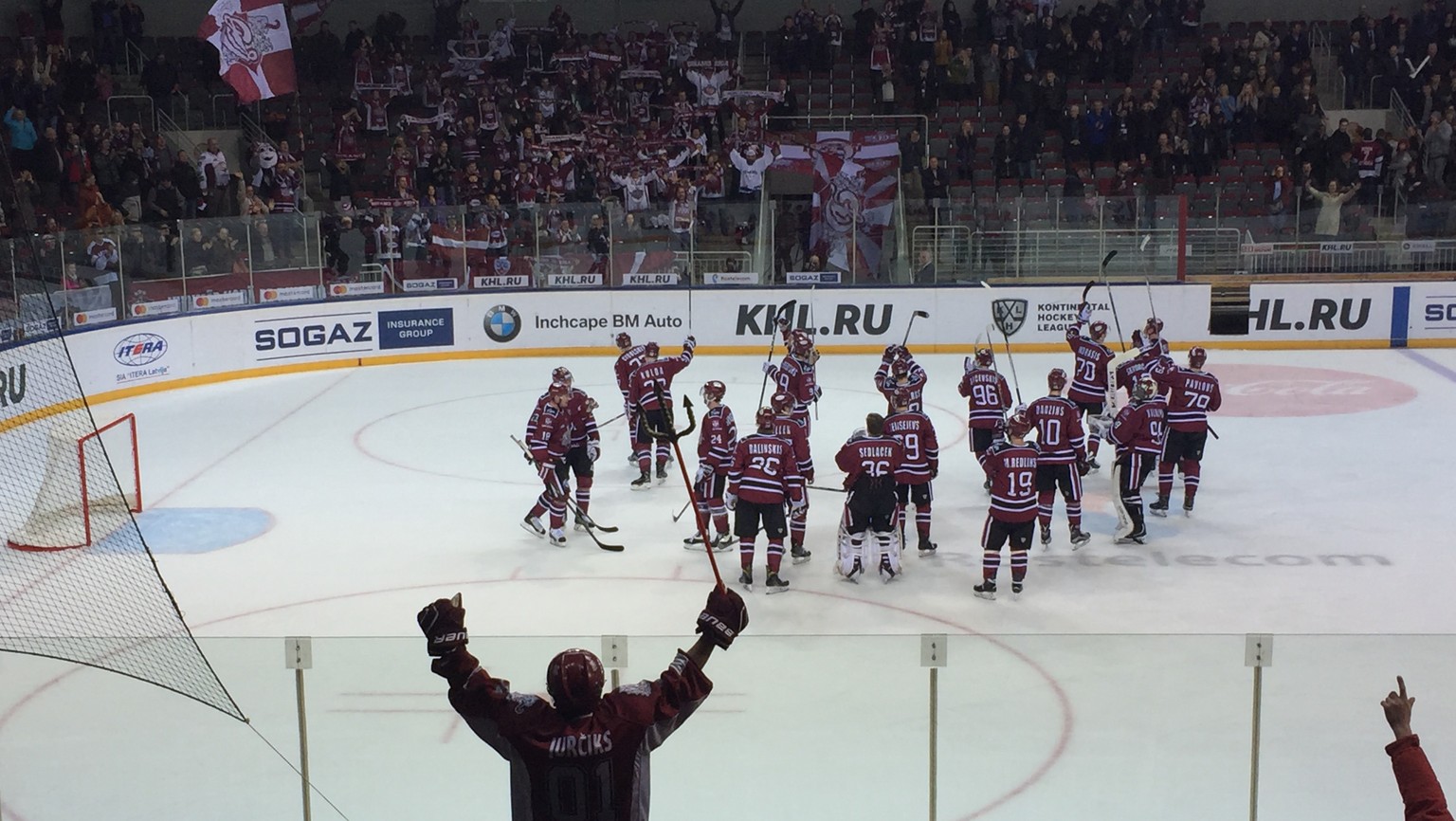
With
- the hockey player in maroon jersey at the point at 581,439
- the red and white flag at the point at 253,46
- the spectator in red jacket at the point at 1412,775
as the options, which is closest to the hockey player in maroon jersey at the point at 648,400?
the hockey player in maroon jersey at the point at 581,439

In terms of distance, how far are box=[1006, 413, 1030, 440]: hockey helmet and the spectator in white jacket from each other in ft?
43.3

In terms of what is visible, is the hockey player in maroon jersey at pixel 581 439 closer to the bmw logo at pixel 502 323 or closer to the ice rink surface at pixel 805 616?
the ice rink surface at pixel 805 616

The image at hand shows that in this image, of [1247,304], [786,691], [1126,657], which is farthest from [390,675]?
[1247,304]

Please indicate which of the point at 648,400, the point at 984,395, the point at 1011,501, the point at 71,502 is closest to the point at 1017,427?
the point at 1011,501

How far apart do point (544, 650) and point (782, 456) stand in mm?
4680

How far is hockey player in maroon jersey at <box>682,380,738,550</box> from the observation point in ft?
35.7

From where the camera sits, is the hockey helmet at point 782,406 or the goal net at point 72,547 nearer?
the goal net at point 72,547

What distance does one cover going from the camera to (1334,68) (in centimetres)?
2602

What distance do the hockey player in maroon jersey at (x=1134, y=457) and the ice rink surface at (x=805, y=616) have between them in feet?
0.85

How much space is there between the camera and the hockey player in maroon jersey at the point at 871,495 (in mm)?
9883

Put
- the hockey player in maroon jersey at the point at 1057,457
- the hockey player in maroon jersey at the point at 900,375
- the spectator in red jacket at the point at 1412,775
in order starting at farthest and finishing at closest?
1. the hockey player in maroon jersey at the point at 900,375
2. the hockey player in maroon jersey at the point at 1057,457
3. the spectator in red jacket at the point at 1412,775

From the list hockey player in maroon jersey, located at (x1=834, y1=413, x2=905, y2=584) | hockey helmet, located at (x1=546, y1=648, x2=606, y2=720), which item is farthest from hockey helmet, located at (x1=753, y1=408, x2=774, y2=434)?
hockey helmet, located at (x1=546, y1=648, x2=606, y2=720)

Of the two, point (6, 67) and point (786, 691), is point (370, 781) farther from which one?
point (6, 67)

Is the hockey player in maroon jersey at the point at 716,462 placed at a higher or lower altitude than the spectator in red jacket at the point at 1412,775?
lower
